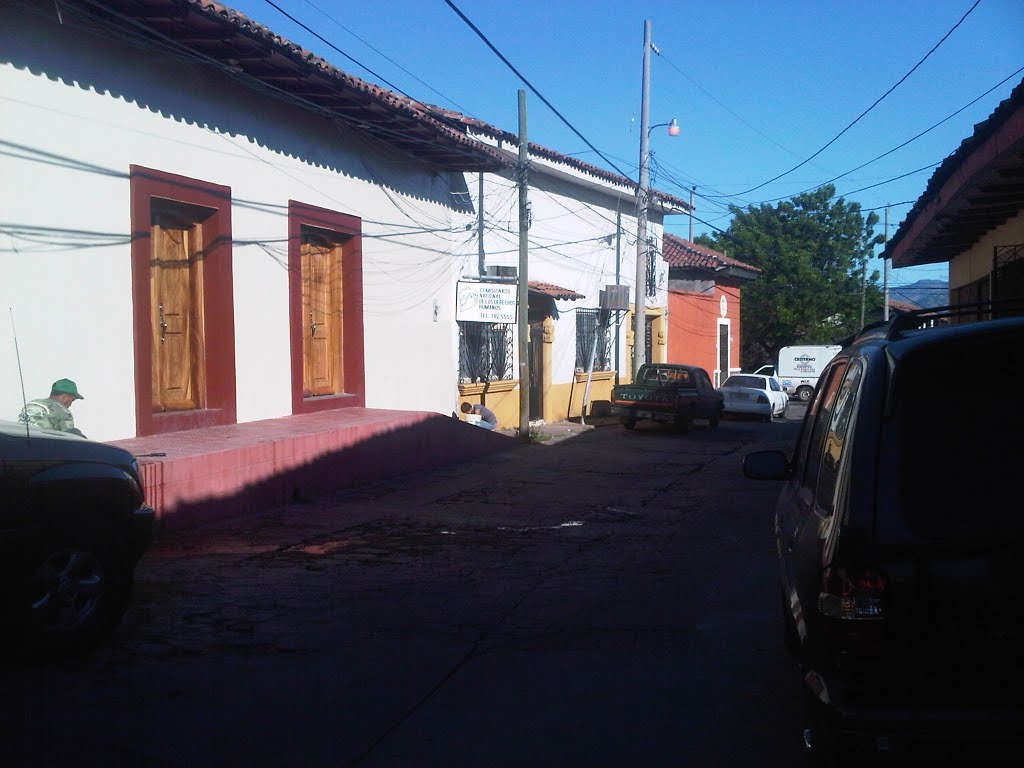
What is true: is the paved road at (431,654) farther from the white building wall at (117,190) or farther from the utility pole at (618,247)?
the utility pole at (618,247)

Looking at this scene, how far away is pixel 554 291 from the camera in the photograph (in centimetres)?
2167

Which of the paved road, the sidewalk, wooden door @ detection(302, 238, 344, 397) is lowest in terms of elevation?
the sidewalk

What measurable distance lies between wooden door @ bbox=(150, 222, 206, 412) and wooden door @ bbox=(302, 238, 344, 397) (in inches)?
82.1

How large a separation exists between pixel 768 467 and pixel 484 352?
14467mm

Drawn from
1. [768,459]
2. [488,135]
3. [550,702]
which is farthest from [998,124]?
[488,135]

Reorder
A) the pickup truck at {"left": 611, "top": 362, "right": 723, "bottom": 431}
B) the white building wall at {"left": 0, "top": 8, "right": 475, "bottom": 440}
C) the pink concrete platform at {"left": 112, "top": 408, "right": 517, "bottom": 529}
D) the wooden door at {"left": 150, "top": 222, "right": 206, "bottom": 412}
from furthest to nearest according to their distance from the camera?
the pickup truck at {"left": 611, "top": 362, "right": 723, "bottom": 431} → the wooden door at {"left": 150, "top": 222, "right": 206, "bottom": 412} → the pink concrete platform at {"left": 112, "top": 408, "right": 517, "bottom": 529} → the white building wall at {"left": 0, "top": 8, "right": 475, "bottom": 440}

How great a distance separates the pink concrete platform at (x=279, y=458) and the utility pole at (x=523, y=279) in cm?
323

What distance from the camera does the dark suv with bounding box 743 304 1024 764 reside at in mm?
2834

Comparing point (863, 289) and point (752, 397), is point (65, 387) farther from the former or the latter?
point (863, 289)

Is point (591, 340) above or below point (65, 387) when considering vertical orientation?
above

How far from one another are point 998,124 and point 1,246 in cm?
877

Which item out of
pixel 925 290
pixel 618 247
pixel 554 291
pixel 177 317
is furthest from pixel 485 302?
pixel 925 290

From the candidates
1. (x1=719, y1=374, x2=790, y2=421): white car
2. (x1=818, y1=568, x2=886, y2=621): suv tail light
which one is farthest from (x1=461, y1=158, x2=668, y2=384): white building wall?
(x1=818, y1=568, x2=886, y2=621): suv tail light

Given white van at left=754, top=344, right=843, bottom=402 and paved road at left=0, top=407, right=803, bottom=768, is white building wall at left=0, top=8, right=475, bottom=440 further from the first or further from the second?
white van at left=754, top=344, right=843, bottom=402
